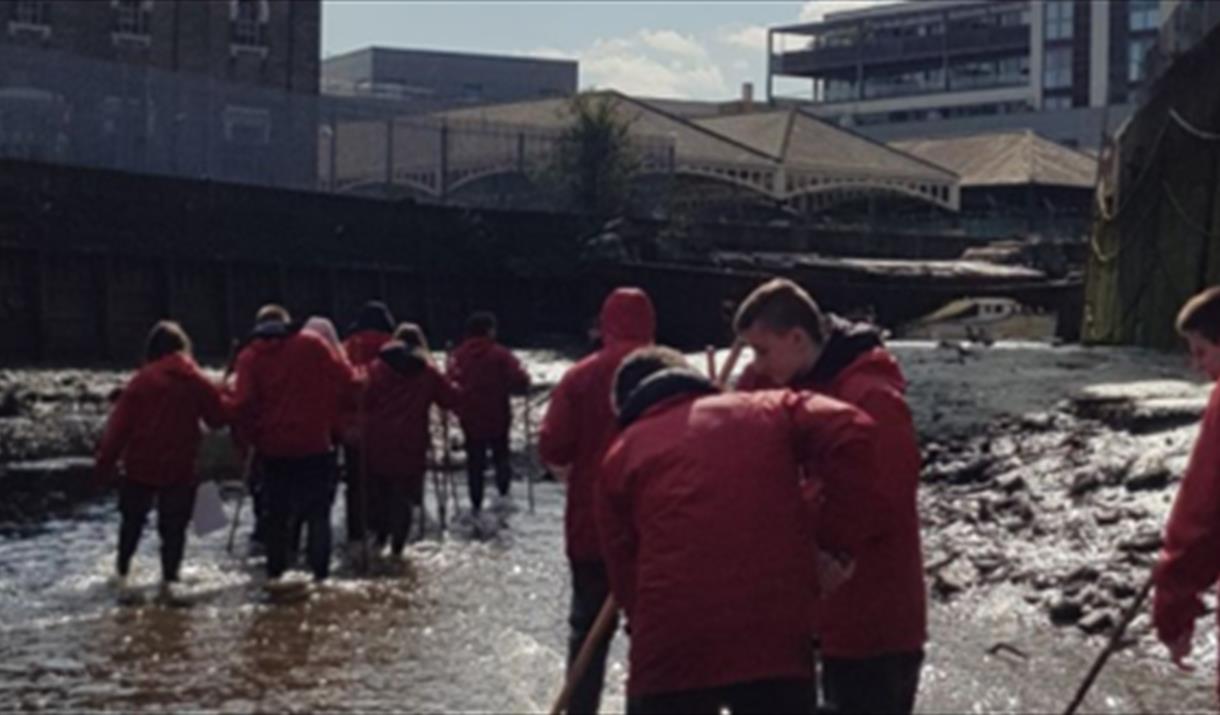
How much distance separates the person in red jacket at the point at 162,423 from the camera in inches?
547

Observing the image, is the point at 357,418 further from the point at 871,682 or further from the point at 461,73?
the point at 461,73

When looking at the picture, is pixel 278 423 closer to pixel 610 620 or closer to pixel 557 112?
pixel 610 620

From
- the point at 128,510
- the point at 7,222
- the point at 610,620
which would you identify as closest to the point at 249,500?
the point at 128,510

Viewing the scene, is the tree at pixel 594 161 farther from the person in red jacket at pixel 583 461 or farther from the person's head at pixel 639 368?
the person's head at pixel 639 368

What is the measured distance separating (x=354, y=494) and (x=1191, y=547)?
11.1 metres

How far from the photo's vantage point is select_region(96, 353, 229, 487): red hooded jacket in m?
13.9

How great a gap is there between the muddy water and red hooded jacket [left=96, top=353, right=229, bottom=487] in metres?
0.99

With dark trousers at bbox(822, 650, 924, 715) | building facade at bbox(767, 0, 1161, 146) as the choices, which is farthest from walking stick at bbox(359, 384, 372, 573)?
building facade at bbox(767, 0, 1161, 146)

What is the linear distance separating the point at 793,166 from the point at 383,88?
4910cm

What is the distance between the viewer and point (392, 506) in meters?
16.8

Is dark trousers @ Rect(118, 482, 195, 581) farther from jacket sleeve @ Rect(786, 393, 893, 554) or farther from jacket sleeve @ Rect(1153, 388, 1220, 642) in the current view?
jacket sleeve @ Rect(1153, 388, 1220, 642)

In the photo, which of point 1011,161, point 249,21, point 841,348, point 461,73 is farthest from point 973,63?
point 841,348

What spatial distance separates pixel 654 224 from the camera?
51.6 meters

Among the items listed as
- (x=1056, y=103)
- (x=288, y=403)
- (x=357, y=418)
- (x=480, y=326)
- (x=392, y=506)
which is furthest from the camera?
(x=1056, y=103)
